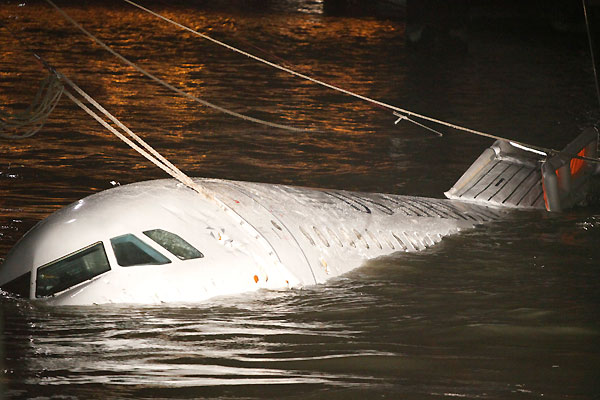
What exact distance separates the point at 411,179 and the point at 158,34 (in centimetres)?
2877

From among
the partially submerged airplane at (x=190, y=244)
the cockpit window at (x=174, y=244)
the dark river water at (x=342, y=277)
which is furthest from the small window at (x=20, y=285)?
the cockpit window at (x=174, y=244)

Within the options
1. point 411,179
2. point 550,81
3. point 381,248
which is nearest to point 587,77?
point 550,81

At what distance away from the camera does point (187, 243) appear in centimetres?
799

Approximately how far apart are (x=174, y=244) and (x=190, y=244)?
0.14 metres

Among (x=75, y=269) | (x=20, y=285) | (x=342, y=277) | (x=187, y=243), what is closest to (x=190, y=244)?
(x=187, y=243)

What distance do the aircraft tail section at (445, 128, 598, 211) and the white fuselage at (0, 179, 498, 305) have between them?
345cm

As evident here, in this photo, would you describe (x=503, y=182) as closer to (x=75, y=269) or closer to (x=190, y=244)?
(x=190, y=244)

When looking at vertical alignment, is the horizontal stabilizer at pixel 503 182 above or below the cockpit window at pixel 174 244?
above

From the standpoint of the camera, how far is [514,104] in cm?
2506

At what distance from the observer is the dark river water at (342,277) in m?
7.50

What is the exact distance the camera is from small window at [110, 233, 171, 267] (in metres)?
7.74

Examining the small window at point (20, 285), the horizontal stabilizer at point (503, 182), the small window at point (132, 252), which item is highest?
the horizontal stabilizer at point (503, 182)

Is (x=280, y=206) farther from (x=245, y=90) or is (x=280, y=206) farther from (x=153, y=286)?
(x=245, y=90)

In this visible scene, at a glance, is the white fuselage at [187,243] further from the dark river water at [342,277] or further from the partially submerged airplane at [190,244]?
the dark river water at [342,277]
